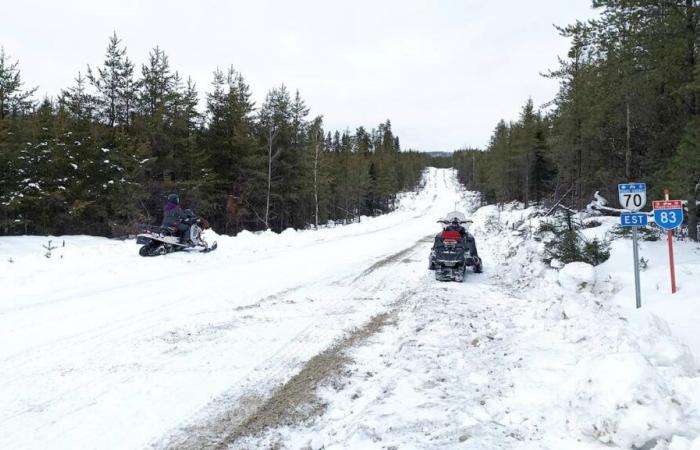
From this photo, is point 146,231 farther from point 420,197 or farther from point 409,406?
point 420,197

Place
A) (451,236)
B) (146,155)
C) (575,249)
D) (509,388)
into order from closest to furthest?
(509,388), (575,249), (451,236), (146,155)

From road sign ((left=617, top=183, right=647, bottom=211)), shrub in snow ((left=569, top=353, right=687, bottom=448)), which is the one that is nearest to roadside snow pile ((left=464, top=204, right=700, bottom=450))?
shrub in snow ((left=569, top=353, right=687, bottom=448))

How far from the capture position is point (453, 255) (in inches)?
402

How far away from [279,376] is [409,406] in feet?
4.83

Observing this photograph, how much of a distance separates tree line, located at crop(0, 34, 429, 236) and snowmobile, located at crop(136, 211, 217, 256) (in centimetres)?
688

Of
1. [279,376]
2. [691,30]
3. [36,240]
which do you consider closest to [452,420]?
[279,376]

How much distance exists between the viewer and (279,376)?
15.0ft

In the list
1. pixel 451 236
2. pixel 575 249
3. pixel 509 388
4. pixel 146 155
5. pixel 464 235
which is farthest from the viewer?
pixel 146 155

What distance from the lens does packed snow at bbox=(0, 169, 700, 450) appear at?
331cm

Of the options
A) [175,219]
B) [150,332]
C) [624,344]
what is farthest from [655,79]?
[175,219]

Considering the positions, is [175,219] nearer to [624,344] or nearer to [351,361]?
[351,361]

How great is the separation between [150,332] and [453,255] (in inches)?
268

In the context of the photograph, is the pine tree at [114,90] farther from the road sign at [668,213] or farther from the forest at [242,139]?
the road sign at [668,213]

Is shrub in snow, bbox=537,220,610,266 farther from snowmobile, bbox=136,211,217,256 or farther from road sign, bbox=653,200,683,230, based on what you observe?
snowmobile, bbox=136,211,217,256
